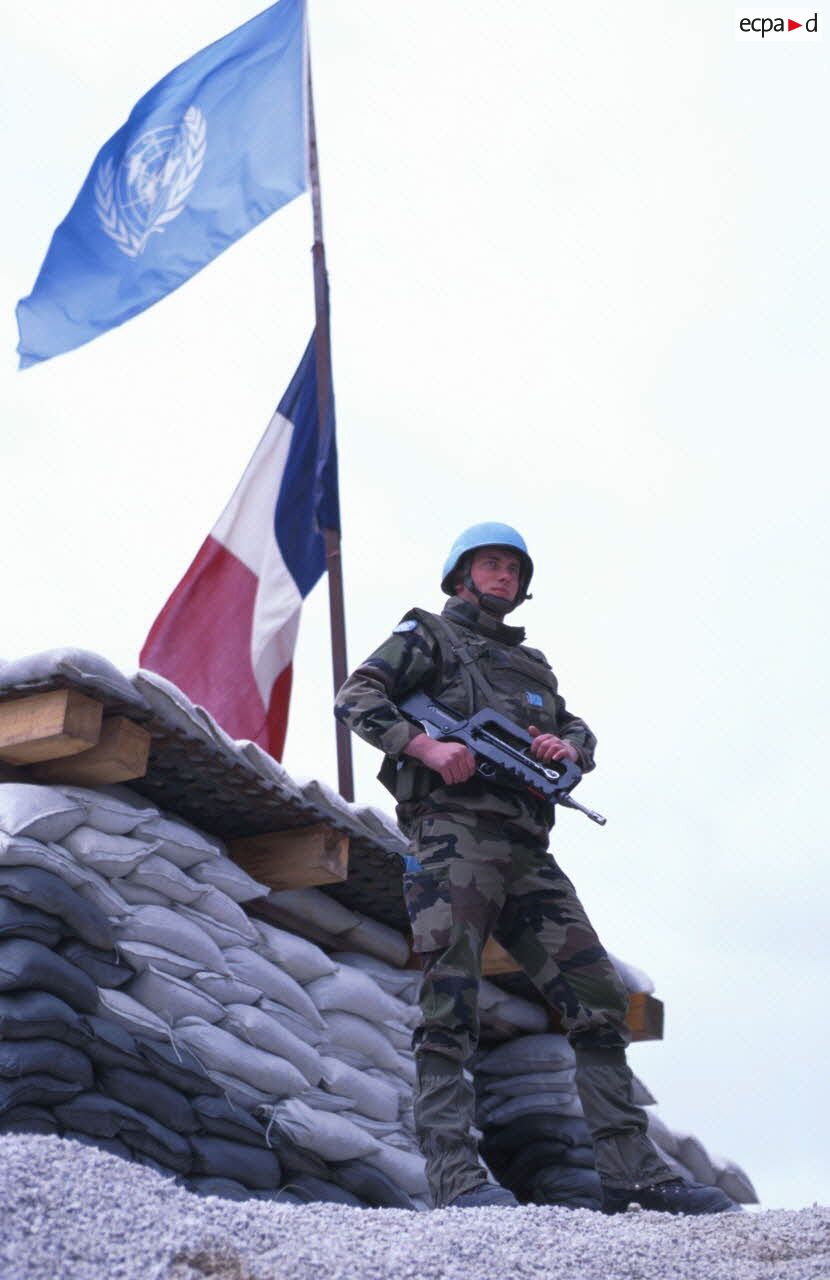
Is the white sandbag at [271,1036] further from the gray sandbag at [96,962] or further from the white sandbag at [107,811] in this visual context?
the white sandbag at [107,811]

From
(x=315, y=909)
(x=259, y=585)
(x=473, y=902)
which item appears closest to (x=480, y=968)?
(x=473, y=902)

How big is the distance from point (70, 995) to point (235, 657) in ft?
10.2

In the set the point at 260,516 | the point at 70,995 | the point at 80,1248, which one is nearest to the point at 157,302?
the point at 260,516

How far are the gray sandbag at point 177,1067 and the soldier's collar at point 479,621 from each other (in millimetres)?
1242

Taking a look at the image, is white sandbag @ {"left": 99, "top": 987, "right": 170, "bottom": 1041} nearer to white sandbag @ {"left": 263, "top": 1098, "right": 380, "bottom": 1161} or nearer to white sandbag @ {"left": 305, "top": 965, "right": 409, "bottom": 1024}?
white sandbag @ {"left": 263, "top": 1098, "right": 380, "bottom": 1161}

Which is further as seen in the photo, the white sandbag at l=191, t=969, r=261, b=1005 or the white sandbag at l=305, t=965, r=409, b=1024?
the white sandbag at l=305, t=965, r=409, b=1024

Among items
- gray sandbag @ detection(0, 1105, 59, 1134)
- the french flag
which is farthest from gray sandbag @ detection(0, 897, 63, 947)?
the french flag

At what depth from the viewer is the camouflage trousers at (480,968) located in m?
3.38

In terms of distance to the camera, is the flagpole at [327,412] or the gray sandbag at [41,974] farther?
the flagpole at [327,412]

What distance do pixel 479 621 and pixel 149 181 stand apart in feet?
14.0

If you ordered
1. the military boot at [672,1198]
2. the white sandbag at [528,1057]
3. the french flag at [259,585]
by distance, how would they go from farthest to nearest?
the french flag at [259,585] → the white sandbag at [528,1057] → the military boot at [672,1198]

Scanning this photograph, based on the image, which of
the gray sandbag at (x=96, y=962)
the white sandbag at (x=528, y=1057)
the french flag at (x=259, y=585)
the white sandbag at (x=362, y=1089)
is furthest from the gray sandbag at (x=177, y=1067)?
the french flag at (x=259, y=585)

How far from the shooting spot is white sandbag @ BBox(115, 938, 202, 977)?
→ 12.6 feet

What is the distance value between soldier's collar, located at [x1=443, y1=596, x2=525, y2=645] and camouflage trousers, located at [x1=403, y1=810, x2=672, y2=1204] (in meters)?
0.51
